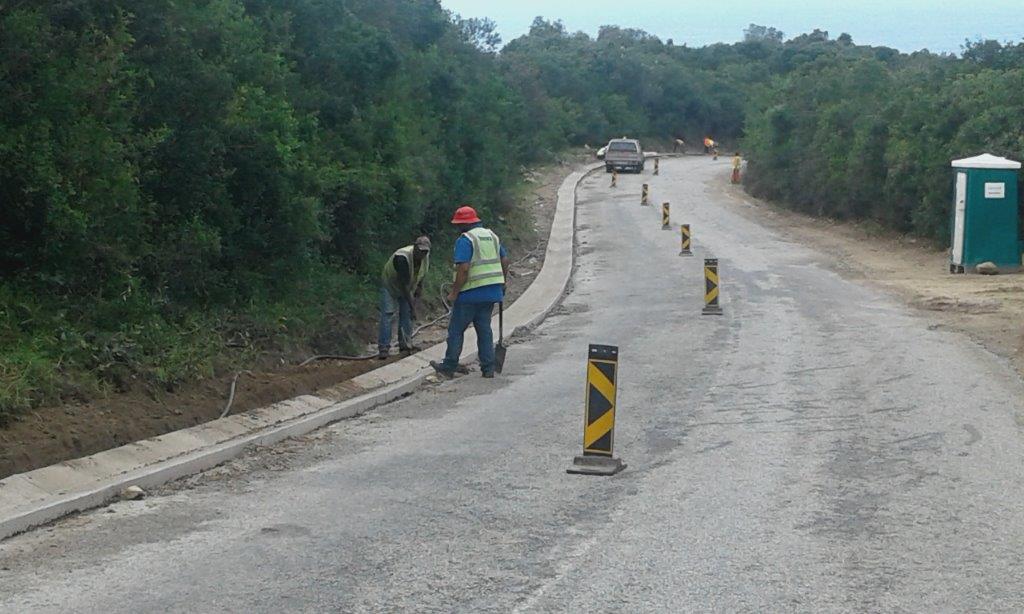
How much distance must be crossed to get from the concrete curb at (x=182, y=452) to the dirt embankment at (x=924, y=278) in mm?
7474

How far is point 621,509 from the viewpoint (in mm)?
8570

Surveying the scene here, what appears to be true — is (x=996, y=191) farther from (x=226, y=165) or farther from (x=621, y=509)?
(x=621, y=509)

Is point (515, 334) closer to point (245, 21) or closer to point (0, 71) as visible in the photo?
point (245, 21)

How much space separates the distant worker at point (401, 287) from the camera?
1650cm

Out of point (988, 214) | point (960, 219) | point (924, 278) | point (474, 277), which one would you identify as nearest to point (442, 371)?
point (474, 277)

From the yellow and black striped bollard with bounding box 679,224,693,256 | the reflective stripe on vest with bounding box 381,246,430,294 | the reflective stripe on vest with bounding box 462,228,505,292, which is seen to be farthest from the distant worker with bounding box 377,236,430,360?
the yellow and black striped bollard with bounding box 679,224,693,256

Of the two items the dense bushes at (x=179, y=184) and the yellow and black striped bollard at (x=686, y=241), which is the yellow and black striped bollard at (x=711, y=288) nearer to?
the dense bushes at (x=179, y=184)

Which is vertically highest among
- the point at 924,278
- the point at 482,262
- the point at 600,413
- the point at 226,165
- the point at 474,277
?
the point at 226,165

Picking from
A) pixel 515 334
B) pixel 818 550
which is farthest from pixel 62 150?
pixel 515 334

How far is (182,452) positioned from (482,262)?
4934 millimetres

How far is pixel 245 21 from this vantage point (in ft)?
58.1

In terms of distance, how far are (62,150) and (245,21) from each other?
6.27m

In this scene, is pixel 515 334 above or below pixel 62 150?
below

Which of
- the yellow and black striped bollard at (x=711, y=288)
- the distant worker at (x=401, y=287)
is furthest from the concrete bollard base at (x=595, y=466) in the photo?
the yellow and black striped bollard at (x=711, y=288)
